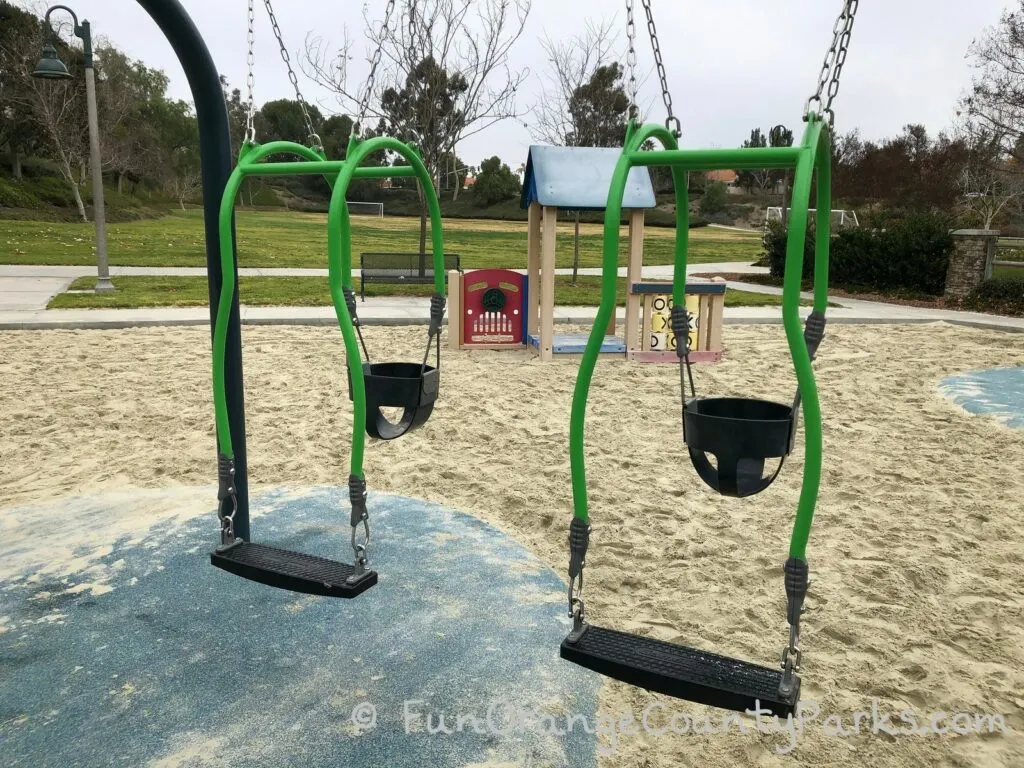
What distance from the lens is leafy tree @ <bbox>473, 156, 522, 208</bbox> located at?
5503cm

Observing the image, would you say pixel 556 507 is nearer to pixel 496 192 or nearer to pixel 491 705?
pixel 491 705

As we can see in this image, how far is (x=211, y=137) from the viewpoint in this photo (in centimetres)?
333

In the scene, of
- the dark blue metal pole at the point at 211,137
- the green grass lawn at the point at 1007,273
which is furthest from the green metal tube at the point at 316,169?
the green grass lawn at the point at 1007,273

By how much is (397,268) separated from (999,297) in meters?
10.9

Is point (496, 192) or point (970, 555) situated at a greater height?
point (496, 192)

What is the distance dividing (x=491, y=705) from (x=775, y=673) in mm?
920

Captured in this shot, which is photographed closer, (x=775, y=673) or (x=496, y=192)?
(x=775, y=673)

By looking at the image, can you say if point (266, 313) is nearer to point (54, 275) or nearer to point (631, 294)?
point (631, 294)

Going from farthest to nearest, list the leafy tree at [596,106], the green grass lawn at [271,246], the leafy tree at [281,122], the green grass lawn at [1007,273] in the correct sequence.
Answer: the leafy tree at [281,122] → the leafy tree at [596,106] → the green grass lawn at [271,246] → the green grass lawn at [1007,273]

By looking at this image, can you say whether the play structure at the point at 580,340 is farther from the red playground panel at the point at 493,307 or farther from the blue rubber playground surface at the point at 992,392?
the blue rubber playground surface at the point at 992,392

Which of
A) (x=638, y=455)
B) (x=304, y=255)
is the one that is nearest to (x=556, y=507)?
(x=638, y=455)

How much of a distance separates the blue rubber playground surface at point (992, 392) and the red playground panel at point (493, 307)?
177 inches

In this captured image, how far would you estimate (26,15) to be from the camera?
35562 mm

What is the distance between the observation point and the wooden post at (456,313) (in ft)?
30.0
